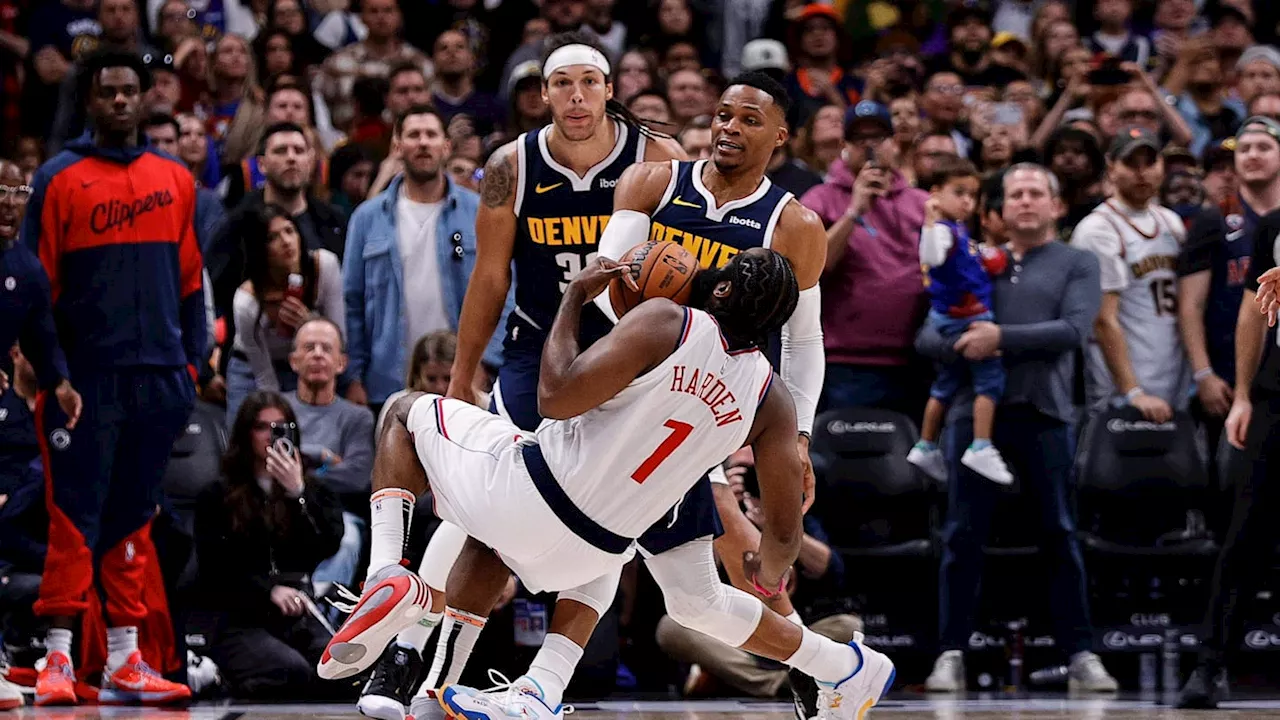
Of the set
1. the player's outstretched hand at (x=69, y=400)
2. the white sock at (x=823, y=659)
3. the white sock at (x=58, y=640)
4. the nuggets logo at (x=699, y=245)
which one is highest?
the nuggets logo at (x=699, y=245)

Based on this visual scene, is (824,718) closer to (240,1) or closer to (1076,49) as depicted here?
(1076,49)

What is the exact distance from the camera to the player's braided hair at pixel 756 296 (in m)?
5.39

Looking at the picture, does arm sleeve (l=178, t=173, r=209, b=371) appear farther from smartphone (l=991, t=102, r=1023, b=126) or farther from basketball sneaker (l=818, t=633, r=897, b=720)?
smartphone (l=991, t=102, r=1023, b=126)

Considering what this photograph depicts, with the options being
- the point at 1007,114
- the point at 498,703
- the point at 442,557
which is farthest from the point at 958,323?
the point at 498,703

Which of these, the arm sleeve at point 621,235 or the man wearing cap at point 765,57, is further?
the man wearing cap at point 765,57

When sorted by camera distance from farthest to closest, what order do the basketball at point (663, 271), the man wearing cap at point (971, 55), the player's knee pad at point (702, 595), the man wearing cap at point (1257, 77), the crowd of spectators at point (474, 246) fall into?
the man wearing cap at point (971, 55), the man wearing cap at point (1257, 77), the crowd of spectators at point (474, 246), the player's knee pad at point (702, 595), the basketball at point (663, 271)

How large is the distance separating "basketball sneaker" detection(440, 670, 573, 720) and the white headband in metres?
2.27

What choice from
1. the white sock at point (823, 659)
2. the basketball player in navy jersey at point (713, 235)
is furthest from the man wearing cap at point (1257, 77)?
the white sock at point (823, 659)

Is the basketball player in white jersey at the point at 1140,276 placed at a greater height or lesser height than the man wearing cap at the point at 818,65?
lesser

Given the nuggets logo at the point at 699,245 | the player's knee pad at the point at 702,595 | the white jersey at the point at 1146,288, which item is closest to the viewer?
the player's knee pad at the point at 702,595

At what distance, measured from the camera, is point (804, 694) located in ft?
21.5

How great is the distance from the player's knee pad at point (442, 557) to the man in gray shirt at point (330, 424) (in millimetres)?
2187

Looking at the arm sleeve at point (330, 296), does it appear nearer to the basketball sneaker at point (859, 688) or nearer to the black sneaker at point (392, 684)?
the black sneaker at point (392, 684)

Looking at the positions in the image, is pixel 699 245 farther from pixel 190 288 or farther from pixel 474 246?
pixel 474 246
